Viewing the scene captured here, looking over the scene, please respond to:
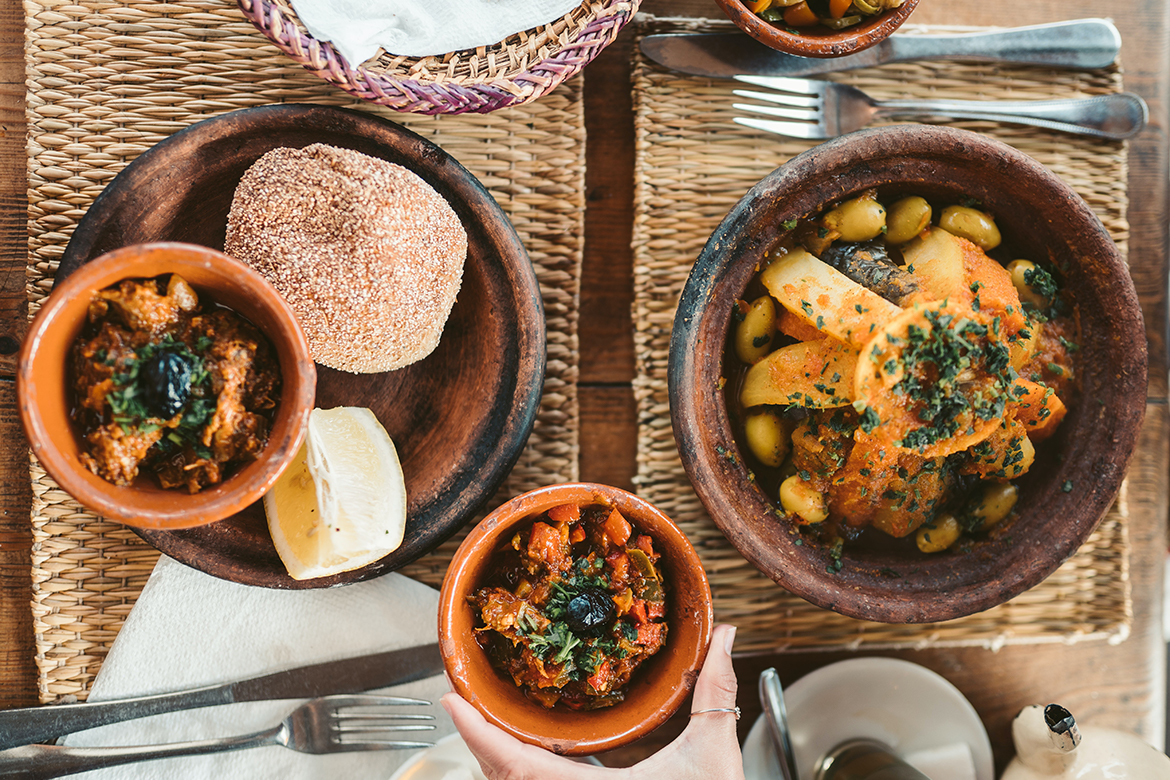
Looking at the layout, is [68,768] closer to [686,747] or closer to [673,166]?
[686,747]

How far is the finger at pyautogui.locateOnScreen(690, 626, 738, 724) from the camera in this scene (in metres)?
1.43

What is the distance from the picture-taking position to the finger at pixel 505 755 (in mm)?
1361

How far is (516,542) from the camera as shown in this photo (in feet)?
4.93

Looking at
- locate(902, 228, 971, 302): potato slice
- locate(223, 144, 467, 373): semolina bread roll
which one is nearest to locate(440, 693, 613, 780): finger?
locate(223, 144, 467, 373): semolina bread roll

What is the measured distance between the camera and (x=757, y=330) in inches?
61.2

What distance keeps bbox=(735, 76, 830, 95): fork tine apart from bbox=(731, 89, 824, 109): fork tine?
1cm

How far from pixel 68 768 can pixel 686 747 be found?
1.27m

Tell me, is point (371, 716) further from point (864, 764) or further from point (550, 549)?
point (864, 764)

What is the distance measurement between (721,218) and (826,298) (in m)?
0.46

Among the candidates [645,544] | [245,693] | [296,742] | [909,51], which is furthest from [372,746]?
[909,51]

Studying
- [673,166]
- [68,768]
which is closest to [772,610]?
[673,166]

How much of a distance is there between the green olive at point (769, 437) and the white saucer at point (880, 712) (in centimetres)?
59

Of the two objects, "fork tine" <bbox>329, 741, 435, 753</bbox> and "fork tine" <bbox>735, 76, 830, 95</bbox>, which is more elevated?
"fork tine" <bbox>735, 76, 830, 95</bbox>

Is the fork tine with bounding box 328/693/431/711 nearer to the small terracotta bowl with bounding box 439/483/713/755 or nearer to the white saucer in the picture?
the small terracotta bowl with bounding box 439/483/713/755
